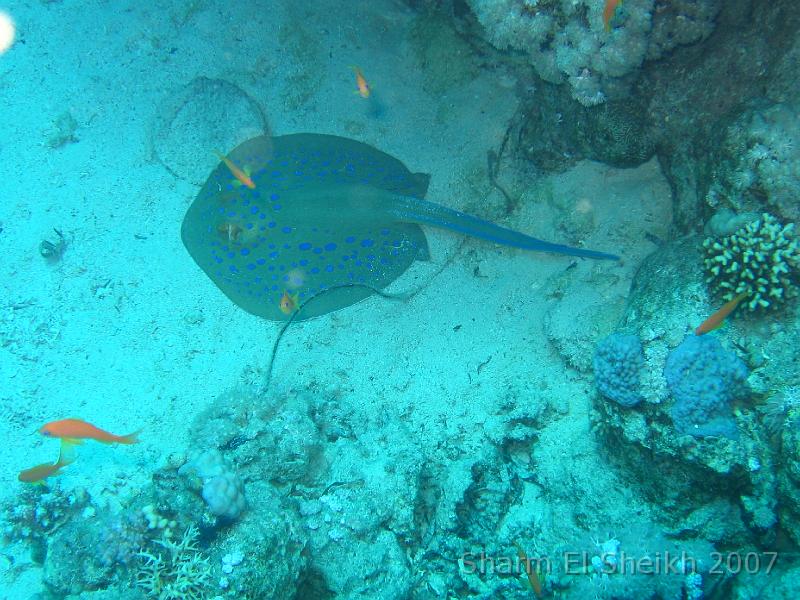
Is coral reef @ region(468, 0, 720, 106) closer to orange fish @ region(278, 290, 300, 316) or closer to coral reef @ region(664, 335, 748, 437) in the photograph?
coral reef @ region(664, 335, 748, 437)

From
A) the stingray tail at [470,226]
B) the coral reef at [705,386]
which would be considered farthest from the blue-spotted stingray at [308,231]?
the coral reef at [705,386]

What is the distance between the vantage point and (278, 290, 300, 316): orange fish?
5020 millimetres

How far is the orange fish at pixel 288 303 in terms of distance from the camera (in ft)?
16.5

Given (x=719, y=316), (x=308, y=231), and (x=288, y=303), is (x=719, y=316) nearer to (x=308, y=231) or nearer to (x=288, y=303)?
(x=288, y=303)

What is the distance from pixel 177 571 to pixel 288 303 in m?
2.76

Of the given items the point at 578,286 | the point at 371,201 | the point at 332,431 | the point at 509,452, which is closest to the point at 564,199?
the point at 578,286

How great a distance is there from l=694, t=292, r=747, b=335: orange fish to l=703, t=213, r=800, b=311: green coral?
0.11m

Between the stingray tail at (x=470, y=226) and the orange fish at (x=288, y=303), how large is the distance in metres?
1.72

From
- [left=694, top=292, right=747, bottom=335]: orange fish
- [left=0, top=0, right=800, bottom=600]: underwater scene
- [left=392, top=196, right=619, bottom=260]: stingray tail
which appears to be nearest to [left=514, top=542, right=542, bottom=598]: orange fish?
[left=0, top=0, right=800, bottom=600]: underwater scene

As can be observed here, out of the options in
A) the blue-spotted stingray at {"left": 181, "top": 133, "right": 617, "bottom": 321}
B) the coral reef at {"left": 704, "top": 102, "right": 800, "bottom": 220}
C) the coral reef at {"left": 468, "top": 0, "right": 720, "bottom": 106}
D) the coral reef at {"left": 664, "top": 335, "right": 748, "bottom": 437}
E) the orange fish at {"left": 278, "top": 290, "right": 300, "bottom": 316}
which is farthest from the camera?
the blue-spotted stingray at {"left": 181, "top": 133, "right": 617, "bottom": 321}

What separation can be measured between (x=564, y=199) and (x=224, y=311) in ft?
15.2

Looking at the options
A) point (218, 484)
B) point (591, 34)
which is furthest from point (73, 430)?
point (591, 34)

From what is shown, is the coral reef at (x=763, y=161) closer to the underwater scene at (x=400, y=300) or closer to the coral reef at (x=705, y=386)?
the underwater scene at (x=400, y=300)

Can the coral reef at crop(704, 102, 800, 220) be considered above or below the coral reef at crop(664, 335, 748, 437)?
above
